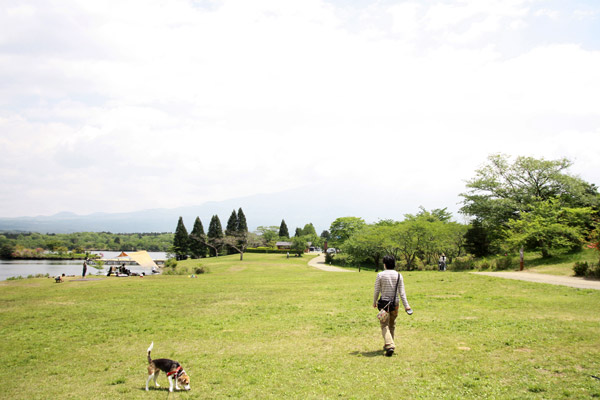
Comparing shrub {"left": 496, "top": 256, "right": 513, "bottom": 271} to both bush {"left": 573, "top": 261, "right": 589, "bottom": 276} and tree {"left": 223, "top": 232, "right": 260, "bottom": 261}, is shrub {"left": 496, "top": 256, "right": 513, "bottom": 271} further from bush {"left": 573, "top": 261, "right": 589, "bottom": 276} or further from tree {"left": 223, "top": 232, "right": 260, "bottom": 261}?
tree {"left": 223, "top": 232, "right": 260, "bottom": 261}

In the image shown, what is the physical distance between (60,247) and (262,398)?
128 meters

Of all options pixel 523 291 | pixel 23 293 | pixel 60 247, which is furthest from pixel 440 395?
pixel 60 247

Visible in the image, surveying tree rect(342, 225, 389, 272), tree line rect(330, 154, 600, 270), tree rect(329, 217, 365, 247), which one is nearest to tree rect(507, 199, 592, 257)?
tree line rect(330, 154, 600, 270)

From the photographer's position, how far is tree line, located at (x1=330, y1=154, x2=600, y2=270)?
3153 cm

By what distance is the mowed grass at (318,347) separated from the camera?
671 cm

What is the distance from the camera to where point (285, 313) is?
48.3 ft

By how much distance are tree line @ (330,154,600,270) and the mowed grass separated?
687 inches

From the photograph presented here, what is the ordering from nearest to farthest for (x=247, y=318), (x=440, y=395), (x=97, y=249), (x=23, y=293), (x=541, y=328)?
(x=440, y=395)
(x=541, y=328)
(x=247, y=318)
(x=23, y=293)
(x=97, y=249)

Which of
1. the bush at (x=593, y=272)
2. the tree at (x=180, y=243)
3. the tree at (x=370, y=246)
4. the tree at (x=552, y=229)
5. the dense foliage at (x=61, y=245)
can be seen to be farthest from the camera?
the dense foliage at (x=61, y=245)

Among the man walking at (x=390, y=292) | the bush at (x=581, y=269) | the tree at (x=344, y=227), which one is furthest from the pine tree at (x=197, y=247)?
the man walking at (x=390, y=292)

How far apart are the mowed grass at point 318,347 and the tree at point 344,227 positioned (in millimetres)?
63436

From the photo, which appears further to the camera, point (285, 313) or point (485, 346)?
point (285, 313)

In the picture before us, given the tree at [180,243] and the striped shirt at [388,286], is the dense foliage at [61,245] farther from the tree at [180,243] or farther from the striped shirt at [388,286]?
the striped shirt at [388,286]

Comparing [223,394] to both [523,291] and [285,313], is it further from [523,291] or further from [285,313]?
[523,291]
